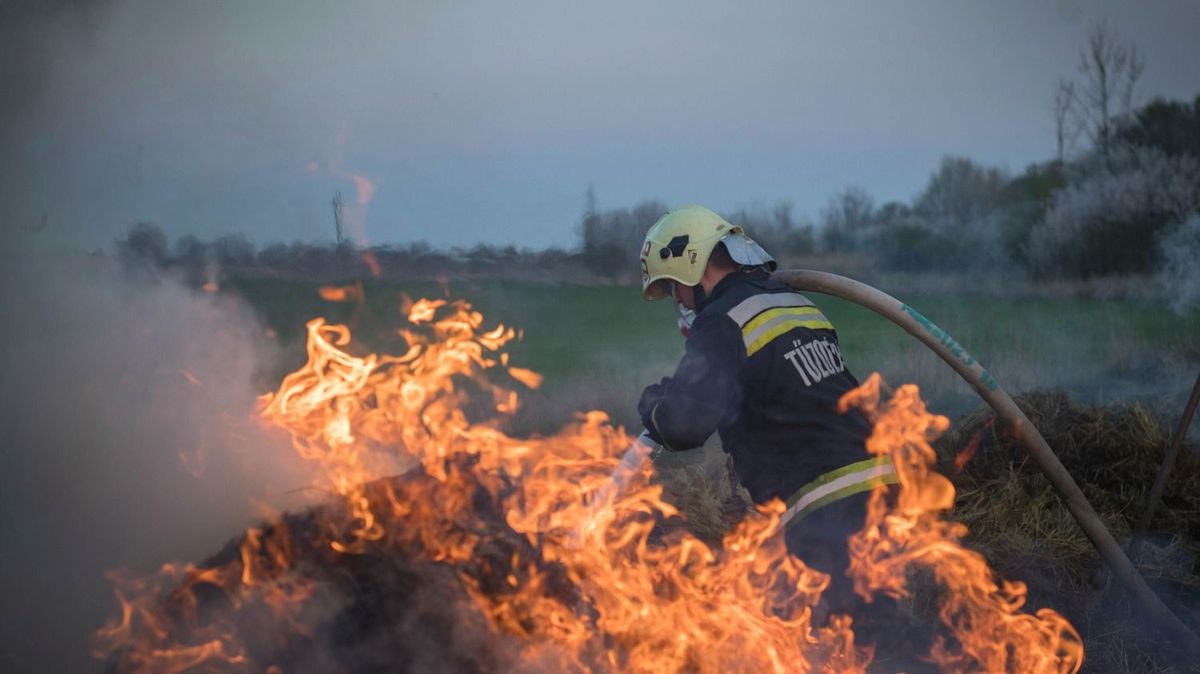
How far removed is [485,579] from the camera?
379 centimetres

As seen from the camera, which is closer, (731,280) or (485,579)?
(485,579)

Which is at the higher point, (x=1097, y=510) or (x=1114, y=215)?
(x=1114, y=215)

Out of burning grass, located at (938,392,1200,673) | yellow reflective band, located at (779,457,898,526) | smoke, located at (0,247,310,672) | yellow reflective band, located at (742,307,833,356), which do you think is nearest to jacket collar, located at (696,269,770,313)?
yellow reflective band, located at (742,307,833,356)

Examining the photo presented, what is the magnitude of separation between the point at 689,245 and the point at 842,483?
1.29 metres

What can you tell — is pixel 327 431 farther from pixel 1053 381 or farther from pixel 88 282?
pixel 1053 381

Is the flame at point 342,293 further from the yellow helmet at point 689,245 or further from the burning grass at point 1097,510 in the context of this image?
the burning grass at point 1097,510

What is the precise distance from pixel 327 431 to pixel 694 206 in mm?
2108

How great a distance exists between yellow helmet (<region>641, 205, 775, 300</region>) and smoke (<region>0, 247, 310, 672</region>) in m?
2.24

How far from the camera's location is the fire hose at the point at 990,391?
470 cm

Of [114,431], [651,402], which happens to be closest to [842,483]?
[651,402]

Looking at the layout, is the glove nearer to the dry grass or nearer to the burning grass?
the dry grass

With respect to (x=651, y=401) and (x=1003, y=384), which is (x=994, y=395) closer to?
(x=651, y=401)

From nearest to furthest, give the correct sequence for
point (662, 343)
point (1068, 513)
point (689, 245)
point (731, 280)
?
point (731, 280)
point (689, 245)
point (1068, 513)
point (662, 343)

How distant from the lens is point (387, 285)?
8.06 meters
